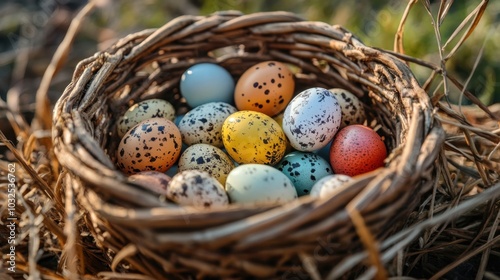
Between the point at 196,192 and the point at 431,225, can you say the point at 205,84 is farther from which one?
the point at 431,225

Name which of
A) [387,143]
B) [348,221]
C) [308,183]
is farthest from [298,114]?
[348,221]

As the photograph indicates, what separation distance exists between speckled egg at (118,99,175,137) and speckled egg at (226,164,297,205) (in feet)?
1.60

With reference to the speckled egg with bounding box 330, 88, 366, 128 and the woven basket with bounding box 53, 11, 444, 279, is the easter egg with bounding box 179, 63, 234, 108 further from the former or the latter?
the speckled egg with bounding box 330, 88, 366, 128

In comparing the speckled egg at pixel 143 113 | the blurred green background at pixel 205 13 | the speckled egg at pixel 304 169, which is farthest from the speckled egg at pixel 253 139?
the blurred green background at pixel 205 13

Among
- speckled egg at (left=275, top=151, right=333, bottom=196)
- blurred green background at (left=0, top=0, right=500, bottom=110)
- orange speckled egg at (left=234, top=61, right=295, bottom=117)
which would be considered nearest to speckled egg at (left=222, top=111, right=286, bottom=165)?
speckled egg at (left=275, top=151, right=333, bottom=196)

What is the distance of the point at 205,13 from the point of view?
9.56ft

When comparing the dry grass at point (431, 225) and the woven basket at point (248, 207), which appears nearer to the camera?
the woven basket at point (248, 207)

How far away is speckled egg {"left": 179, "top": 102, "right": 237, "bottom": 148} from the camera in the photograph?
5.57ft

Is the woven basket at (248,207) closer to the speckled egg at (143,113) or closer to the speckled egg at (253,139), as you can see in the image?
the speckled egg at (143,113)

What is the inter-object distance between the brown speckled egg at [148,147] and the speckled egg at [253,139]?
17 centimetres

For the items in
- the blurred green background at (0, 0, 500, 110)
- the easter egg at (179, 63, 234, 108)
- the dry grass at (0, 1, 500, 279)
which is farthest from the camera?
the blurred green background at (0, 0, 500, 110)

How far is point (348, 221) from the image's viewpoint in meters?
1.08

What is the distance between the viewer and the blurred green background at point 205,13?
2598mm

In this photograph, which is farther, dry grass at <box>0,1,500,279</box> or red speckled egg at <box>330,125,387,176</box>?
red speckled egg at <box>330,125,387,176</box>
